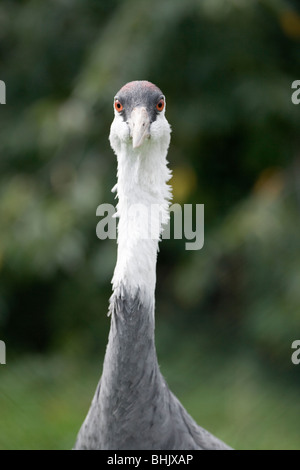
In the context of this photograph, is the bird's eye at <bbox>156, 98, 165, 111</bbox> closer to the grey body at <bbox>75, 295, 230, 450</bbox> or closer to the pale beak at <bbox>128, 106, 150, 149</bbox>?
the pale beak at <bbox>128, 106, 150, 149</bbox>

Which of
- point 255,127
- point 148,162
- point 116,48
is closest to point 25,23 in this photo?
point 116,48

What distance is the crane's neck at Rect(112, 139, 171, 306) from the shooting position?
256 centimetres

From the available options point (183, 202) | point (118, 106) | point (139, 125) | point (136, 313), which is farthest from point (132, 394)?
point (183, 202)

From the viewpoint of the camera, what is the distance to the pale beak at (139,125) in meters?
2.47

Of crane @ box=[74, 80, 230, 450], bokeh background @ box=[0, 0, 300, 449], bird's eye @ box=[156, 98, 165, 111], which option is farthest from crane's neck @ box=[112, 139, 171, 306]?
bokeh background @ box=[0, 0, 300, 449]

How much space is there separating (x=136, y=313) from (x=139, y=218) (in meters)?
0.37

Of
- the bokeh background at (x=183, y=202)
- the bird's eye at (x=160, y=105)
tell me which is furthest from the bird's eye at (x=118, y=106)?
the bokeh background at (x=183, y=202)

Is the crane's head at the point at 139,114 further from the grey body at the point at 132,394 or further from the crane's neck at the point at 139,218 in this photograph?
the grey body at the point at 132,394

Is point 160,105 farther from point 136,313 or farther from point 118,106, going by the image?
point 136,313

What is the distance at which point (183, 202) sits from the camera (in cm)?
533

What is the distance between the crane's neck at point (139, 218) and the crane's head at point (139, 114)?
35 mm

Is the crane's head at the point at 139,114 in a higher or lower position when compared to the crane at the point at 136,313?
higher

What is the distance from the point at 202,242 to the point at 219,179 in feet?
2.34

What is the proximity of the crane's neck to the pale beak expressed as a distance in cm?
8
